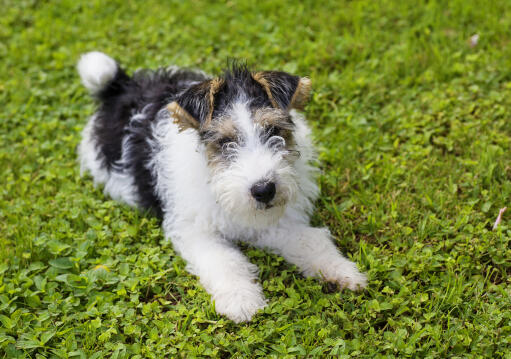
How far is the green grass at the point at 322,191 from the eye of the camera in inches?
140

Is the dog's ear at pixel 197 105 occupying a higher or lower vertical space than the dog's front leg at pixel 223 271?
higher

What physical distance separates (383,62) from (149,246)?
139 inches

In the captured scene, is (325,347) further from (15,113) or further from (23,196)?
(15,113)

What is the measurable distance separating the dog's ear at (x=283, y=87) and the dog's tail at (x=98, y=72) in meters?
1.86

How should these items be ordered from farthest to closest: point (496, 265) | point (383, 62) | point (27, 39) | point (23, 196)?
point (27, 39) < point (383, 62) < point (23, 196) < point (496, 265)

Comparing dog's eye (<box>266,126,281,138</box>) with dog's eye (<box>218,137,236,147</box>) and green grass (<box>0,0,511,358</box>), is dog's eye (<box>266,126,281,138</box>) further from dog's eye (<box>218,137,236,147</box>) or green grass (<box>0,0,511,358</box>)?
green grass (<box>0,0,511,358</box>)

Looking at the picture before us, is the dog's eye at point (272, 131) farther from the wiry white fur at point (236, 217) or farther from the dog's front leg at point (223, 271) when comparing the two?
the dog's front leg at point (223, 271)

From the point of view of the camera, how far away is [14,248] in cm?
432

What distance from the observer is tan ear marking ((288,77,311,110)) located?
12.9 feet

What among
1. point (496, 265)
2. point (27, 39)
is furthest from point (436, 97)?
point (27, 39)

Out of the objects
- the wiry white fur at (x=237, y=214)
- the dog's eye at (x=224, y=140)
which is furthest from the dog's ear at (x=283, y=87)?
the dog's eye at (x=224, y=140)

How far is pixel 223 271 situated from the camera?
3.97 metres

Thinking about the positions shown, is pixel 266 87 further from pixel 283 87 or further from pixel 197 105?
pixel 197 105

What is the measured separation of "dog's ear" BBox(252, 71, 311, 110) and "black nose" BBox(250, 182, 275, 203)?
2.13 feet
